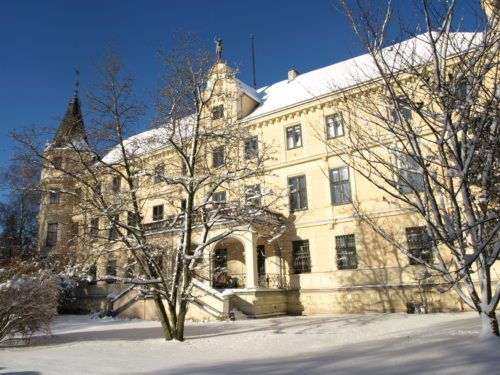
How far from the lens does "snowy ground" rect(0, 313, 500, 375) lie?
23.6 ft

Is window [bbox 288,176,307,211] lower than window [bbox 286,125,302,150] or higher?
lower

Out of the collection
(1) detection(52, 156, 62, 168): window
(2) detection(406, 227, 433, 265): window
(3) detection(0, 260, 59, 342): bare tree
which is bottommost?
(3) detection(0, 260, 59, 342): bare tree

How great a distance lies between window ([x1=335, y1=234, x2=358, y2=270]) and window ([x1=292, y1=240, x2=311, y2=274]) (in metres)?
1.81

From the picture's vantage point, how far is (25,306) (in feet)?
39.4

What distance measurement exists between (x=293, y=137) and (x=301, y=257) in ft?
24.4

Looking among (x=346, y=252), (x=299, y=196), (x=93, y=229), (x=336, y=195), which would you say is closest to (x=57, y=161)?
(x=93, y=229)

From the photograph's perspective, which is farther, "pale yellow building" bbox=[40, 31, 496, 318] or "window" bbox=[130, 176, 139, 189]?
"pale yellow building" bbox=[40, 31, 496, 318]

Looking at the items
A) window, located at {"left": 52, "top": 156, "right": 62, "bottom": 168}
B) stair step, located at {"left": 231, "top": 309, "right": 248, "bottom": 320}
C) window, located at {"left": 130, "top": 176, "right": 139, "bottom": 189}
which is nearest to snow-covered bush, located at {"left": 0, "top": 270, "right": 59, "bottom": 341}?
window, located at {"left": 52, "top": 156, "right": 62, "bottom": 168}

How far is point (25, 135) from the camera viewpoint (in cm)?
1338

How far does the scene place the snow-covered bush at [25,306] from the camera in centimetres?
1178

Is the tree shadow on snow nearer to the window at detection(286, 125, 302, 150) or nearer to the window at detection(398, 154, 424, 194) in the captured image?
the window at detection(398, 154, 424, 194)

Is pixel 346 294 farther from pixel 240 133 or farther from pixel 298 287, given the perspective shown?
pixel 240 133

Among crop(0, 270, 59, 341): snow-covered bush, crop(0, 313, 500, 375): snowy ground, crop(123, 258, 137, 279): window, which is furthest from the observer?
crop(123, 258, 137, 279): window

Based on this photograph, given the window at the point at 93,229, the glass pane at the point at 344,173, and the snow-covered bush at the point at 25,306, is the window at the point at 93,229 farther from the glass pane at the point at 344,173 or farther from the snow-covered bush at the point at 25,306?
the glass pane at the point at 344,173
